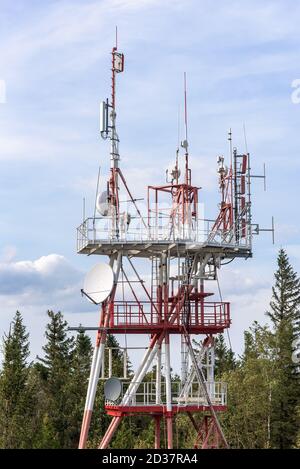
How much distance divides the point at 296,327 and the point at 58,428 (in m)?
21.1

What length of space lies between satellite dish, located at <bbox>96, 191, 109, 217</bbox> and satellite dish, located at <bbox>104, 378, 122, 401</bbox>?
7.56 metres

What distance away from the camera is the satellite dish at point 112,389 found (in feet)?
141

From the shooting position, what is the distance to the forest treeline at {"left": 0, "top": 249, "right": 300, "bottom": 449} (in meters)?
67.4

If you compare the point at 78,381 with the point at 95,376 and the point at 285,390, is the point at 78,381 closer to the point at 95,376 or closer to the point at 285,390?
the point at 285,390

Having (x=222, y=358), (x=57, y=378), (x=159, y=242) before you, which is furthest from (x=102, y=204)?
(x=222, y=358)

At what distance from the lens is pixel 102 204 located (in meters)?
44.2

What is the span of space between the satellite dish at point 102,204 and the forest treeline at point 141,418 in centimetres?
2280

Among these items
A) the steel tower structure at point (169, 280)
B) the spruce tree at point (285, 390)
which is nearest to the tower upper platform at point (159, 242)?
the steel tower structure at point (169, 280)

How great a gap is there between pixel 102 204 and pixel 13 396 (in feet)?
98.3

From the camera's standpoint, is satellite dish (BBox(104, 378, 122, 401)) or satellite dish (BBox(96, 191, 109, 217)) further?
satellite dish (BBox(96, 191, 109, 217))

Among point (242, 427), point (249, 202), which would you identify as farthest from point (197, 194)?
point (242, 427)

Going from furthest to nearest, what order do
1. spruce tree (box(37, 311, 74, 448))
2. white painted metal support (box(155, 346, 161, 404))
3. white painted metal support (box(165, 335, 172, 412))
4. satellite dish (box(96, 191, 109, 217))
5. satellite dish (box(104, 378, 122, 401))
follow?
spruce tree (box(37, 311, 74, 448)) → satellite dish (box(96, 191, 109, 217)) → white painted metal support (box(155, 346, 161, 404)) → satellite dish (box(104, 378, 122, 401)) → white painted metal support (box(165, 335, 172, 412))

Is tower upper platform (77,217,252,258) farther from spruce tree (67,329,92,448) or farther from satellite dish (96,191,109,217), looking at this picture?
spruce tree (67,329,92,448)

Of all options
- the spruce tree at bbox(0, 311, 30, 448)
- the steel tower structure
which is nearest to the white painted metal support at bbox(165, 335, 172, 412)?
the steel tower structure
